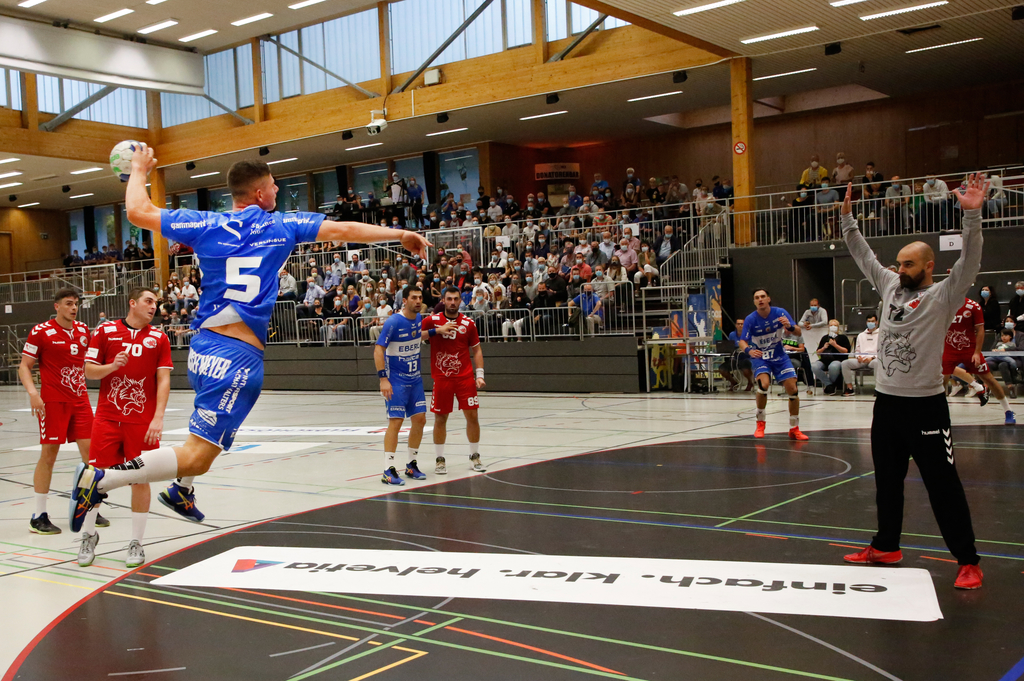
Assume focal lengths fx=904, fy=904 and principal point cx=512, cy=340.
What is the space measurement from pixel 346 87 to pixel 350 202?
4.27m

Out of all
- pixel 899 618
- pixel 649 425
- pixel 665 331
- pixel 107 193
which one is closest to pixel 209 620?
pixel 899 618

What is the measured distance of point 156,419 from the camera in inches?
251

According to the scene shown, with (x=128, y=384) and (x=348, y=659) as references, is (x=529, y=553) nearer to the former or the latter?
(x=348, y=659)

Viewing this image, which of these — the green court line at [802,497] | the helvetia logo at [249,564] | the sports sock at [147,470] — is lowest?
the green court line at [802,497]

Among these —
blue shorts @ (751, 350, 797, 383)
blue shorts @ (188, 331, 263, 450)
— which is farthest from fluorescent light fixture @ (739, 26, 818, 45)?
blue shorts @ (188, 331, 263, 450)

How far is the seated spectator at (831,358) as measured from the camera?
17.0 meters

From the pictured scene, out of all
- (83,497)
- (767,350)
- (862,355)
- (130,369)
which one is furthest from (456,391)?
(862,355)

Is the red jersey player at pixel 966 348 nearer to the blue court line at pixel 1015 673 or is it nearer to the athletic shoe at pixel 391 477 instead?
the athletic shoe at pixel 391 477

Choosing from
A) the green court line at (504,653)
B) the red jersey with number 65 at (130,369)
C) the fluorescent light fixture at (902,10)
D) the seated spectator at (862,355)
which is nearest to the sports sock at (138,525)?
the red jersey with number 65 at (130,369)

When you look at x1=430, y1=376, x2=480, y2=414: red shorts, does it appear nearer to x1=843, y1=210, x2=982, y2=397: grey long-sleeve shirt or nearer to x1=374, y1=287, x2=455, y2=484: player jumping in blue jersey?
x1=374, y1=287, x2=455, y2=484: player jumping in blue jersey

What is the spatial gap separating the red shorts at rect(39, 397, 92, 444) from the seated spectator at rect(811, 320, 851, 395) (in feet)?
43.5

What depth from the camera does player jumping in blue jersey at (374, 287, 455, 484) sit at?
9.42 m

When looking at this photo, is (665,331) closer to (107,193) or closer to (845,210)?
(845,210)

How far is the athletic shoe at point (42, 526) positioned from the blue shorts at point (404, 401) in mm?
3267
